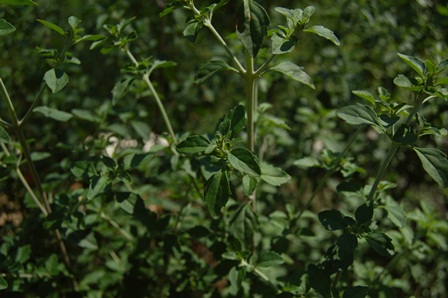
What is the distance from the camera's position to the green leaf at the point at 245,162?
136cm

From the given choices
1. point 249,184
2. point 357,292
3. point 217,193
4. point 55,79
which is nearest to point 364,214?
point 357,292

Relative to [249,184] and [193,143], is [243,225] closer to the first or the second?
[249,184]

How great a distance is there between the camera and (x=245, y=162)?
1378 mm

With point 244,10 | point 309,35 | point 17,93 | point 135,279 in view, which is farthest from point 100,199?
point 309,35

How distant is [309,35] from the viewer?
12.1 feet

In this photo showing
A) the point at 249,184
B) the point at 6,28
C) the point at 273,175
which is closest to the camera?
the point at 6,28

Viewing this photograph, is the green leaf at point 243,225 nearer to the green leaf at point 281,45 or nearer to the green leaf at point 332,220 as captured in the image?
the green leaf at point 332,220

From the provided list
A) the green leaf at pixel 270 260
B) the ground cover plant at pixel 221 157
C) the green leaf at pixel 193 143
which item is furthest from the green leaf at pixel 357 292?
the green leaf at pixel 193 143

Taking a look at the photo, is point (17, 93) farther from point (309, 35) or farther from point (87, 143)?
point (309, 35)

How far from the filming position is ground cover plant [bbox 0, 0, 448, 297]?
148 centimetres

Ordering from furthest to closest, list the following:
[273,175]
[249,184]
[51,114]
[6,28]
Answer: [51,114] → [273,175] → [249,184] → [6,28]

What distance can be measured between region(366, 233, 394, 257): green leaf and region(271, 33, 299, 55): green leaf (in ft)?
2.09

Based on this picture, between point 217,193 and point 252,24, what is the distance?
502mm

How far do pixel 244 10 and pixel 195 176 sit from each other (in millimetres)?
728
